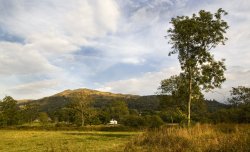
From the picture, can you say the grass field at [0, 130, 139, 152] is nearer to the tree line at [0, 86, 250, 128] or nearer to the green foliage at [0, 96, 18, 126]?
the tree line at [0, 86, 250, 128]

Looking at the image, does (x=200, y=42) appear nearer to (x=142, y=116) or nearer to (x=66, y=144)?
(x=66, y=144)

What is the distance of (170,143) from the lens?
16.0 meters

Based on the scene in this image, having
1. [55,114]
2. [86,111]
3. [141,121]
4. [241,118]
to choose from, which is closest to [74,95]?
[86,111]

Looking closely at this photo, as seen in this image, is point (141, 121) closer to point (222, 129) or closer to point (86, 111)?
point (86, 111)

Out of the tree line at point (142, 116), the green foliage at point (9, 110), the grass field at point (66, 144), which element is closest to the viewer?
the grass field at point (66, 144)

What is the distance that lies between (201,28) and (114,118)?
14916 centimetres

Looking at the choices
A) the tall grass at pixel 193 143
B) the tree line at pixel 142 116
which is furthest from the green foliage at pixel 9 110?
the tall grass at pixel 193 143

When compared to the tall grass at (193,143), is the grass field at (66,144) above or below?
below

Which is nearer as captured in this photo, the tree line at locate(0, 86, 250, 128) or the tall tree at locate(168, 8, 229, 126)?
the tall tree at locate(168, 8, 229, 126)

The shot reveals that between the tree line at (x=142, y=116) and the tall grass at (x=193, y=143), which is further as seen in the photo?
the tree line at (x=142, y=116)

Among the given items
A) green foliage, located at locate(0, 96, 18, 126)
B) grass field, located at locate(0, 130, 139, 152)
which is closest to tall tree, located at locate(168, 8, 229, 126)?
grass field, located at locate(0, 130, 139, 152)

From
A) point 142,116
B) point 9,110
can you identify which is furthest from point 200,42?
point 9,110

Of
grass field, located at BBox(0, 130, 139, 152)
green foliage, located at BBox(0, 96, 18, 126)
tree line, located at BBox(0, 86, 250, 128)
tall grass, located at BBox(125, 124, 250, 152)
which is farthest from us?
green foliage, located at BBox(0, 96, 18, 126)

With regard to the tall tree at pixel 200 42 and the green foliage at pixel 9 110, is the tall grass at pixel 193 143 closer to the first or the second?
the tall tree at pixel 200 42
